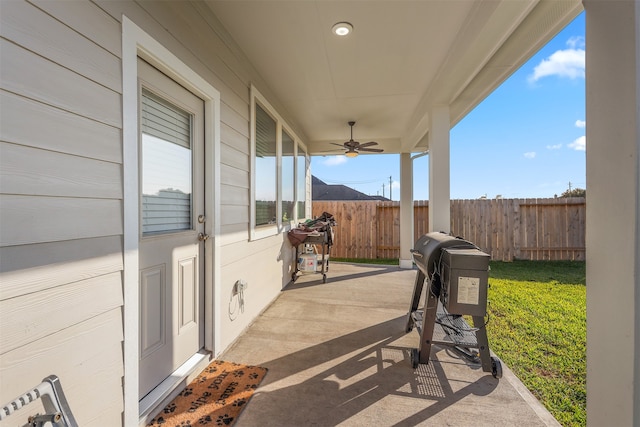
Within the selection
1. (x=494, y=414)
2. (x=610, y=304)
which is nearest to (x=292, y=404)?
(x=494, y=414)

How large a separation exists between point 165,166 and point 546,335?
3892 millimetres

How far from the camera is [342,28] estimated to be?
2.34 metres

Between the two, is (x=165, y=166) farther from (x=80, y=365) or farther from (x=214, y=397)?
(x=214, y=397)

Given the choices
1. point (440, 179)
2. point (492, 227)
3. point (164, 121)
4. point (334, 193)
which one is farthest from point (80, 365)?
point (334, 193)

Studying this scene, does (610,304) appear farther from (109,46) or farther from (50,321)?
(109,46)

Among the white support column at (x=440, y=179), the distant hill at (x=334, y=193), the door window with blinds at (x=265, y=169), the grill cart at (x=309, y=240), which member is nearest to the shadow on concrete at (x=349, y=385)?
the white support column at (x=440, y=179)

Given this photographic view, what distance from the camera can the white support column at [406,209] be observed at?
19.4 feet

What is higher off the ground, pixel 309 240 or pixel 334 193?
pixel 334 193

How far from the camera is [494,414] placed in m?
1.70

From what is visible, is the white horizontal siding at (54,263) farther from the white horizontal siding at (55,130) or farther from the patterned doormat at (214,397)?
the patterned doormat at (214,397)

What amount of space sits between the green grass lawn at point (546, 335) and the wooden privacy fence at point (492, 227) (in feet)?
5.45

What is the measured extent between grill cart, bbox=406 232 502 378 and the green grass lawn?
0.33 m

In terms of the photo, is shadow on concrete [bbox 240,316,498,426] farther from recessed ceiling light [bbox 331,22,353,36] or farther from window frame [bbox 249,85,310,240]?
recessed ceiling light [bbox 331,22,353,36]

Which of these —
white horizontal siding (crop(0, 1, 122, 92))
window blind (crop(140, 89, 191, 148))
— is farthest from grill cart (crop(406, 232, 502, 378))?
white horizontal siding (crop(0, 1, 122, 92))
